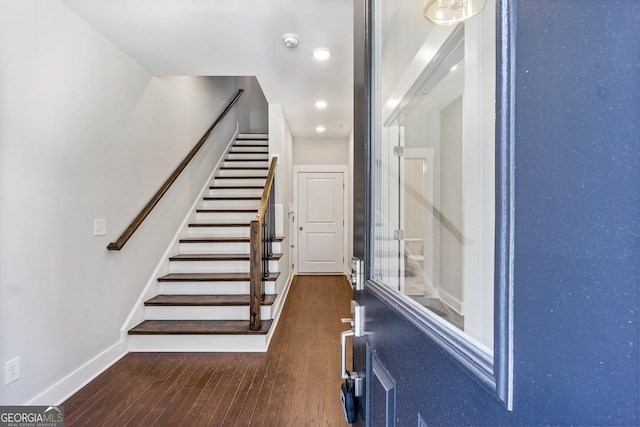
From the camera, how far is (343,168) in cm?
561

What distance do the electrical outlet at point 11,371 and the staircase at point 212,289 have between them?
932 millimetres

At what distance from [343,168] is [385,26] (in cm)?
473

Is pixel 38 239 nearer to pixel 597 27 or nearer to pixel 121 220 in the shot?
pixel 121 220

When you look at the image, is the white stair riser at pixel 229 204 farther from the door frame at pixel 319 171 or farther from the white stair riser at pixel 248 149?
the white stair riser at pixel 248 149

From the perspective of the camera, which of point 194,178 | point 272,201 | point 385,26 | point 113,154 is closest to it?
point 385,26

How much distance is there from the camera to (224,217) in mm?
4074

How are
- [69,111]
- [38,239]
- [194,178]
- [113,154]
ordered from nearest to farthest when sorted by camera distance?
[38,239], [69,111], [113,154], [194,178]

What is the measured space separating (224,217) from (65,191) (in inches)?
86.0

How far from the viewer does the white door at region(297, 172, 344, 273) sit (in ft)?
18.4

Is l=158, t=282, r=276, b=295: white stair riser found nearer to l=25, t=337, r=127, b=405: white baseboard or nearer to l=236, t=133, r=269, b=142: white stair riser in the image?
l=25, t=337, r=127, b=405: white baseboard

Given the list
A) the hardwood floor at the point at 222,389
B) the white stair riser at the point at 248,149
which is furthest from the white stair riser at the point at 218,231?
the white stair riser at the point at 248,149

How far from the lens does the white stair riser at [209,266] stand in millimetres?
3311

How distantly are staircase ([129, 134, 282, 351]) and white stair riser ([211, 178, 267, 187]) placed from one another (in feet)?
0.40

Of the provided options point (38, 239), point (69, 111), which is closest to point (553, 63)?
point (38, 239)
